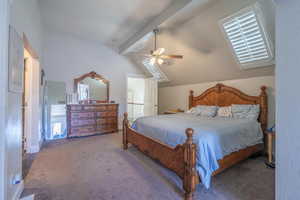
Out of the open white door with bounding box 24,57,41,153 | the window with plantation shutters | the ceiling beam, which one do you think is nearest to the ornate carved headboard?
the window with plantation shutters

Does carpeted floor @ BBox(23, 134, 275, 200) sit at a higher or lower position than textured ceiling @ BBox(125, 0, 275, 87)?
lower

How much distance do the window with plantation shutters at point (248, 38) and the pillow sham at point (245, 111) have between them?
0.91m

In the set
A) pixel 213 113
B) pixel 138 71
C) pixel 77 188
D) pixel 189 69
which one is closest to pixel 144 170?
pixel 77 188

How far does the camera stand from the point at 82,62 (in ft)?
14.5

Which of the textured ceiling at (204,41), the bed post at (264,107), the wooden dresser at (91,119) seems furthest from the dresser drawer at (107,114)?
the bed post at (264,107)

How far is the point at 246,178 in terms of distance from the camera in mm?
2023

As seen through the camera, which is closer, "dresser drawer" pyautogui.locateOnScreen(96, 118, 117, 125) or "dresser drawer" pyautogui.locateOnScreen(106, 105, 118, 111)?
"dresser drawer" pyautogui.locateOnScreen(96, 118, 117, 125)

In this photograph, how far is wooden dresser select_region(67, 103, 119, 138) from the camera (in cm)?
391

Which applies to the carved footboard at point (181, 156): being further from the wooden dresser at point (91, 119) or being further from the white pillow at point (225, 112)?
the wooden dresser at point (91, 119)

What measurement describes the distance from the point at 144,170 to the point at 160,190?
0.53m

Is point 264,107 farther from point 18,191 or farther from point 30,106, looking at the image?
point 30,106
